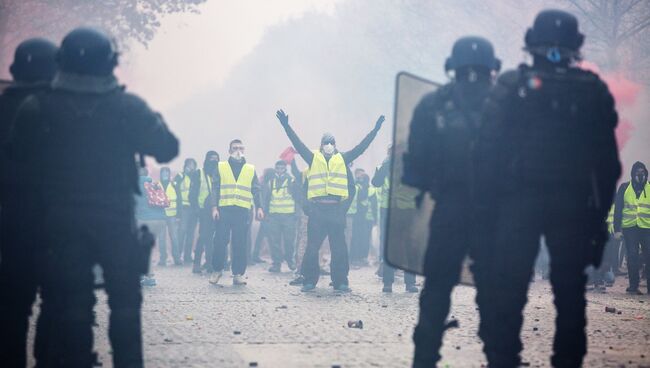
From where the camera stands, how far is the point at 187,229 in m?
20.2

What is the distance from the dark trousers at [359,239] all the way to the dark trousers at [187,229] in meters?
3.44

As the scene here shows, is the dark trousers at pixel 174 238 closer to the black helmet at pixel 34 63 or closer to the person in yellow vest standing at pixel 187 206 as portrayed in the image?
the person in yellow vest standing at pixel 187 206

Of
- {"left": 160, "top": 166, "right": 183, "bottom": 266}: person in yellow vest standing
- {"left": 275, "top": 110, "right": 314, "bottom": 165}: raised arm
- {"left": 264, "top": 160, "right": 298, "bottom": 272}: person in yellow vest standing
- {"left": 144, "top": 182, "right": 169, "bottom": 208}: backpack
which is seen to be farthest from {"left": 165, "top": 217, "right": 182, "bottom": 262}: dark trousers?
{"left": 275, "top": 110, "right": 314, "bottom": 165}: raised arm

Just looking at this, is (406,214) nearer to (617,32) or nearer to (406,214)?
(406,214)

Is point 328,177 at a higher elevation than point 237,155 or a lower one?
lower

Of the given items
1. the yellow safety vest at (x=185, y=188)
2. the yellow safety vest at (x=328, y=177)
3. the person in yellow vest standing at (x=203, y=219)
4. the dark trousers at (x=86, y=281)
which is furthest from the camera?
the yellow safety vest at (x=185, y=188)

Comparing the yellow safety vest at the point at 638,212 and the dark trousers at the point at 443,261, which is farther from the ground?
the yellow safety vest at the point at 638,212

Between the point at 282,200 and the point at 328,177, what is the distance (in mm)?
6299

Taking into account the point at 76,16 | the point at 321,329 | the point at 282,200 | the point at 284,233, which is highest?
the point at 76,16

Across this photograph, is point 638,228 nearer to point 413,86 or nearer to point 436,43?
point 413,86

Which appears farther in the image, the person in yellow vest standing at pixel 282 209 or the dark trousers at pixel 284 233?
the person in yellow vest standing at pixel 282 209

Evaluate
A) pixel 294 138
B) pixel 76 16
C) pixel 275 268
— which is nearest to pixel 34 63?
pixel 294 138

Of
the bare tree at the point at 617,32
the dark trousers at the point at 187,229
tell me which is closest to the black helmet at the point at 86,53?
the dark trousers at the point at 187,229

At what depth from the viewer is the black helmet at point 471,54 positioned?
237 inches
